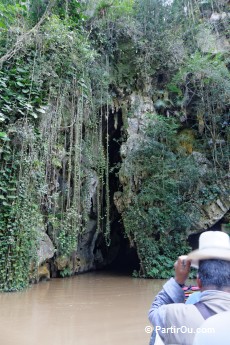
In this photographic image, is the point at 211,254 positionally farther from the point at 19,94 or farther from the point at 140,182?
the point at 140,182

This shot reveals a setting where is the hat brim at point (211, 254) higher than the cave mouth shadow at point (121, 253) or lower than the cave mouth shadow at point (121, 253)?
higher

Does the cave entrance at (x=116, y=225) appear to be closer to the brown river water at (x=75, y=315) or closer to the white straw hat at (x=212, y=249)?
the brown river water at (x=75, y=315)

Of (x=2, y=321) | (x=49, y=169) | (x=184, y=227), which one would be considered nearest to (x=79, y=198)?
(x=49, y=169)

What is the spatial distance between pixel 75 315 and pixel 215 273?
141 inches

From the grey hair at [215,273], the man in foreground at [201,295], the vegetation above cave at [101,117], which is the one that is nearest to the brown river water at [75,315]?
the vegetation above cave at [101,117]

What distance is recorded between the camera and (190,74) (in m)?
9.77

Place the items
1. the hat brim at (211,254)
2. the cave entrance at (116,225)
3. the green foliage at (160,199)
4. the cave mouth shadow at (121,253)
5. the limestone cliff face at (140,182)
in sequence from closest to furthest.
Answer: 1. the hat brim at (211,254)
2. the green foliage at (160,199)
3. the limestone cliff face at (140,182)
4. the cave entrance at (116,225)
5. the cave mouth shadow at (121,253)

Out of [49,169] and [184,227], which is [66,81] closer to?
[49,169]

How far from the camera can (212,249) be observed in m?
1.08

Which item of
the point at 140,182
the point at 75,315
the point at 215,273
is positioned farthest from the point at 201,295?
the point at 140,182

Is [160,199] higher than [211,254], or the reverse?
[160,199]

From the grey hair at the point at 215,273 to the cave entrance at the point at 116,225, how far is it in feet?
26.3

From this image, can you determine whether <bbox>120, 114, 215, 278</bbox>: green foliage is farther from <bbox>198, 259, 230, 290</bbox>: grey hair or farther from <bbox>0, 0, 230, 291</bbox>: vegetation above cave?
<bbox>198, 259, 230, 290</bbox>: grey hair

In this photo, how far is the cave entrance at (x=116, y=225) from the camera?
988 cm
